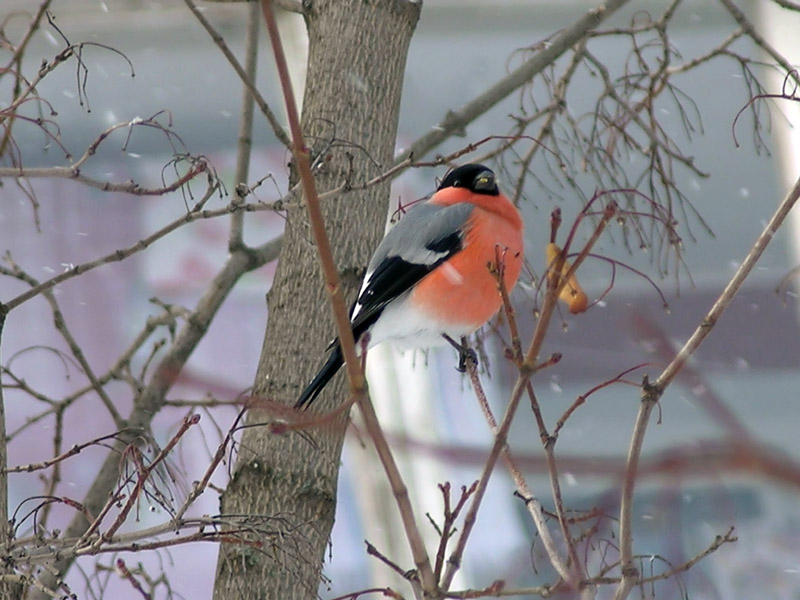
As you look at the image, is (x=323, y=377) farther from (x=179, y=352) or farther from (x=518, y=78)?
(x=518, y=78)

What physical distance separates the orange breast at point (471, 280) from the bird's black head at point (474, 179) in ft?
0.37

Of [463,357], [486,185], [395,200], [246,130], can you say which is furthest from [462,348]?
Answer: [395,200]

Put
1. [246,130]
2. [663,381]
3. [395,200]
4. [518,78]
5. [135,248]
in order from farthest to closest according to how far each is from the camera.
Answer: [395,200] < [246,130] < [518,78] < [135,248] < [663,381]

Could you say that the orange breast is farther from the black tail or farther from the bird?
the black tail

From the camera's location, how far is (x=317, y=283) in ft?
3.47

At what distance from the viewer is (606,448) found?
8.27 feet

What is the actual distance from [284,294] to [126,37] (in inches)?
82.4

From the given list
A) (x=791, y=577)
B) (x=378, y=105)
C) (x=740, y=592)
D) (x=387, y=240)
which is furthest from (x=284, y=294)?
(x=791, y=577)

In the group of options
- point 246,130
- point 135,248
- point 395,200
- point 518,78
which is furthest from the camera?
point 395,200

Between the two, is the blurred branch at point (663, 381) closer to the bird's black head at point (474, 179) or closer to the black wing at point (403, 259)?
the black wing at point (403, 259)

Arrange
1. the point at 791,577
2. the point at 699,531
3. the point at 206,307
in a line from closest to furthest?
the point at 206,307, the point at 791,577, the point at 699,531

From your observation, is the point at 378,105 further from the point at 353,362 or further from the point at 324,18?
the point at 353,362

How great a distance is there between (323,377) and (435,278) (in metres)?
0.20

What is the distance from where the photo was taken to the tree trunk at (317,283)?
3.14ft
